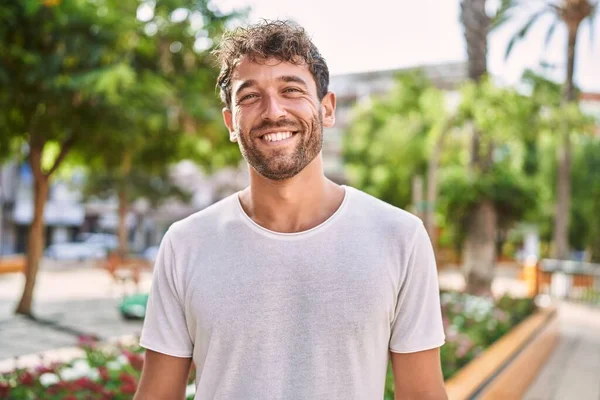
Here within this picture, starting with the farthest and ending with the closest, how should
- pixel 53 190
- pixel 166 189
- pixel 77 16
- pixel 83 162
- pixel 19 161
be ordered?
pixel 53 190
pixel 166 189
pixel 83 162
pixel 19 161
pixel 77 16

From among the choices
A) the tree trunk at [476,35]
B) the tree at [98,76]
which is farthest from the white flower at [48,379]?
the tree trunk at [476,35]

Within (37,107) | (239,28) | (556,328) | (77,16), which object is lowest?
(556,328)

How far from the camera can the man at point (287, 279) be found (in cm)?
174

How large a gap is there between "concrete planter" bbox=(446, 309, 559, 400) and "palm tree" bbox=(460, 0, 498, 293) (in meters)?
1.68

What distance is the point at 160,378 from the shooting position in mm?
1849

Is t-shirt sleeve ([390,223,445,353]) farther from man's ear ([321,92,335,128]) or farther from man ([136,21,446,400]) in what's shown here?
man's ear ([321,92,335,128])

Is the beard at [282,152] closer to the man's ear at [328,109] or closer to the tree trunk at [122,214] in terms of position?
the man's ear at [328,109]

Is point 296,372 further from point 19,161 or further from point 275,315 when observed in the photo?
point 19,161

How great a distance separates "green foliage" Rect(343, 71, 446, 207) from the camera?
32.7 m

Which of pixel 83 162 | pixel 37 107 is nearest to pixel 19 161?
pixel 83 162

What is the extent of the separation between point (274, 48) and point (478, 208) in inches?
449

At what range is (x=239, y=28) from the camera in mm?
1926

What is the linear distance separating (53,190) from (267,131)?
164ft

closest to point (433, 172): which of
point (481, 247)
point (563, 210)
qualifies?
point (481, 247)
